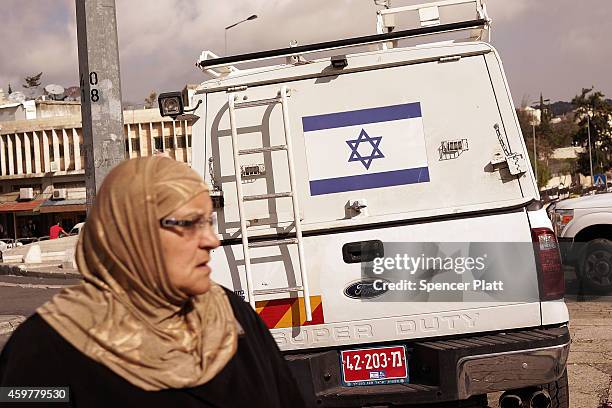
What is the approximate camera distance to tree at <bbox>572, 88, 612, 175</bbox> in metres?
91.4

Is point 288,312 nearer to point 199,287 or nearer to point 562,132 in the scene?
point 199,287

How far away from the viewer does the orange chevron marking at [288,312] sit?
219 inches

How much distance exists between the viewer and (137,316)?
2.13 metres

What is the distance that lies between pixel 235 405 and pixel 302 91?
3813 millimetres

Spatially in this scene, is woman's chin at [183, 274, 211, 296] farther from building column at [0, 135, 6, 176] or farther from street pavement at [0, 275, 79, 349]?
building column at [0, 135, 6, 176]

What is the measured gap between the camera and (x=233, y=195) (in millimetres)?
5941

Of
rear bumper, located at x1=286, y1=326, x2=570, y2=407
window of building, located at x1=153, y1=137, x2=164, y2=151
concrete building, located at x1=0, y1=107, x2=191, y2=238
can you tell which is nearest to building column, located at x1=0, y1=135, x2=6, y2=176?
concrete building, located at x1=0, y1=107, x2=191, y2=238

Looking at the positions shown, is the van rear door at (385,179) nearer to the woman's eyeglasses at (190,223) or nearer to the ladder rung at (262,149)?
the ladder rung at (262,149)

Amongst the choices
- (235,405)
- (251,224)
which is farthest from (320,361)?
(235,405)

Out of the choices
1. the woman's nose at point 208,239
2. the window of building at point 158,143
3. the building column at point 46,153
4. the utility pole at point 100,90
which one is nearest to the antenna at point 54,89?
the building column at point 46,153

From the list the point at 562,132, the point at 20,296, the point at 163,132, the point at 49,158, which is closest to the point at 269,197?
the point at 20,296

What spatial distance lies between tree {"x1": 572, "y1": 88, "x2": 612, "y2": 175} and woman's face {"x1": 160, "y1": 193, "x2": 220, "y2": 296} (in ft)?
304

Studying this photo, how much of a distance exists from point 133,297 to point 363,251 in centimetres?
348

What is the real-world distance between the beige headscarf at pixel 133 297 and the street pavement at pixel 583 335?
5149 millimetres
